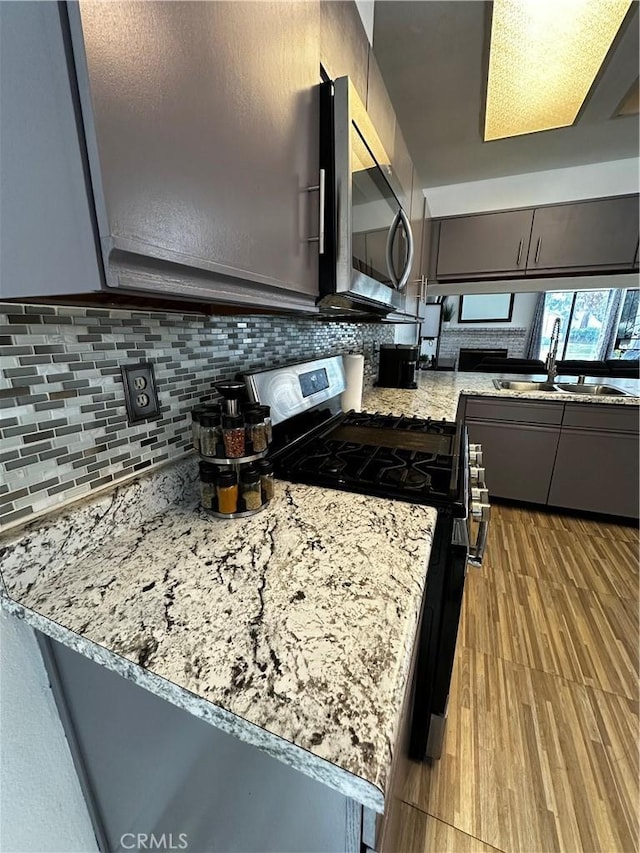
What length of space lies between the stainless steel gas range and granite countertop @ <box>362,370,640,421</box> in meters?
0.36

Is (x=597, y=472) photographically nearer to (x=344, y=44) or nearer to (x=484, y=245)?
(x=484, y=245)

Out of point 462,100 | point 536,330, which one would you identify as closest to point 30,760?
point 462,100

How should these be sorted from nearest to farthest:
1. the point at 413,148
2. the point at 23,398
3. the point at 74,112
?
1. the point at 74,112
2. the point at 23,398
3. the point at 413,148

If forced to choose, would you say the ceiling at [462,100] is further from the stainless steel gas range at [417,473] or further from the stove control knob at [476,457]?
the stove control knob at [476,457]

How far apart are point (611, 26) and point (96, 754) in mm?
2683

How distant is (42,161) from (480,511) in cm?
104

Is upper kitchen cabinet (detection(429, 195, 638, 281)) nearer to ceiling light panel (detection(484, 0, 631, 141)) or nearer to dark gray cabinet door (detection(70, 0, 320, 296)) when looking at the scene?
ceiling light panel (detection(484, 0, 631, 141))

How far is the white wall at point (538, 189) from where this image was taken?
244 centimetres

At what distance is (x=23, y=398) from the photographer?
1.80 feet

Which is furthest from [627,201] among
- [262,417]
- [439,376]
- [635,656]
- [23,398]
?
[23,398]

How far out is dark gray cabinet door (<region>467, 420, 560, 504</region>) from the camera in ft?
7.70

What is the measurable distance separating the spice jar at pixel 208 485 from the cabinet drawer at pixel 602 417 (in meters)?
2.36

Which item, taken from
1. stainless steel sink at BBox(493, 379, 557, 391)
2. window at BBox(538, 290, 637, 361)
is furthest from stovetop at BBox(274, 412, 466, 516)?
window at BBox(538, 290, 637, 361)

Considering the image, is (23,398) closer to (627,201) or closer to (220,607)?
(220,607)
